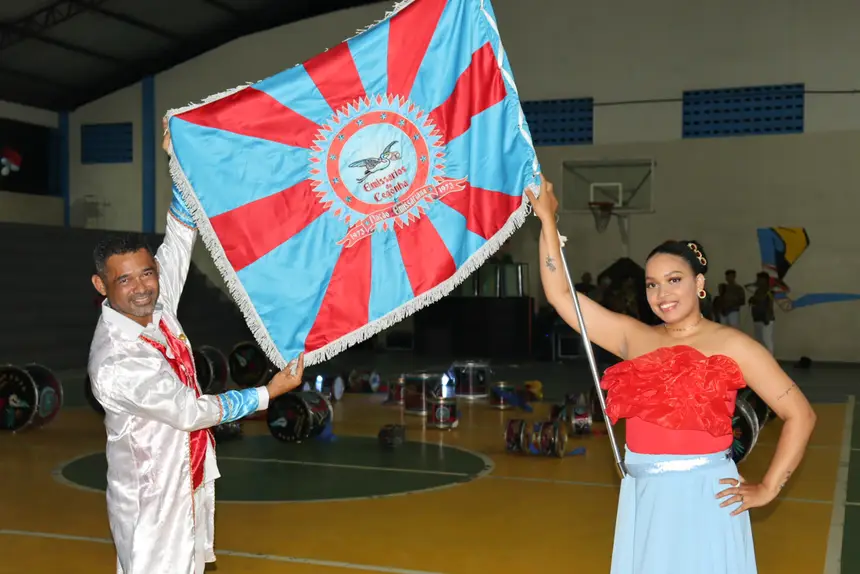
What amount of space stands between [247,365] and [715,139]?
10.1m

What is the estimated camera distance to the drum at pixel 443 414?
8.95 m

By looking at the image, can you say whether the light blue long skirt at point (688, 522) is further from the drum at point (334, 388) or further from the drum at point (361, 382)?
the drum at point (361, 382)

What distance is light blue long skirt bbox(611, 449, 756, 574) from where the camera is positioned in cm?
264

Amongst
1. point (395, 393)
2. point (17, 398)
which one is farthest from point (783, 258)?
point (17, 398)

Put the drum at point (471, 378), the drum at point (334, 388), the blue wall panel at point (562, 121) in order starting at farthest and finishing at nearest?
the blue wall panel at point (562, 121)
the drum at point (471, 378)
the drum at point (334, 388)

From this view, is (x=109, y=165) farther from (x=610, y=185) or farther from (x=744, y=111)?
(x=744, y=111)

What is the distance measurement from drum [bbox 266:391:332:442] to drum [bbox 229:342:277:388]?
10.3 ft

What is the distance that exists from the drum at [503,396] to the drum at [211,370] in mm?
2917

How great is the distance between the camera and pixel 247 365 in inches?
441

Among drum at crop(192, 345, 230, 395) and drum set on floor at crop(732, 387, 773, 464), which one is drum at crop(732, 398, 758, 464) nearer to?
drum set on floor at crop(732, 387, 773, 464)

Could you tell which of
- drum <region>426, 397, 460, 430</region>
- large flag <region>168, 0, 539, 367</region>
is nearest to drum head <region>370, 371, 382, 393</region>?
drum <region>426, 397, 460, 430</region>

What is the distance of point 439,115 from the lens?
3539 mm

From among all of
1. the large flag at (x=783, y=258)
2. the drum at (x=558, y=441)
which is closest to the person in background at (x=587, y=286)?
the large flag at (x=783, y=258)

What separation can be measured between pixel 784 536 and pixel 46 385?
6.54 metres
